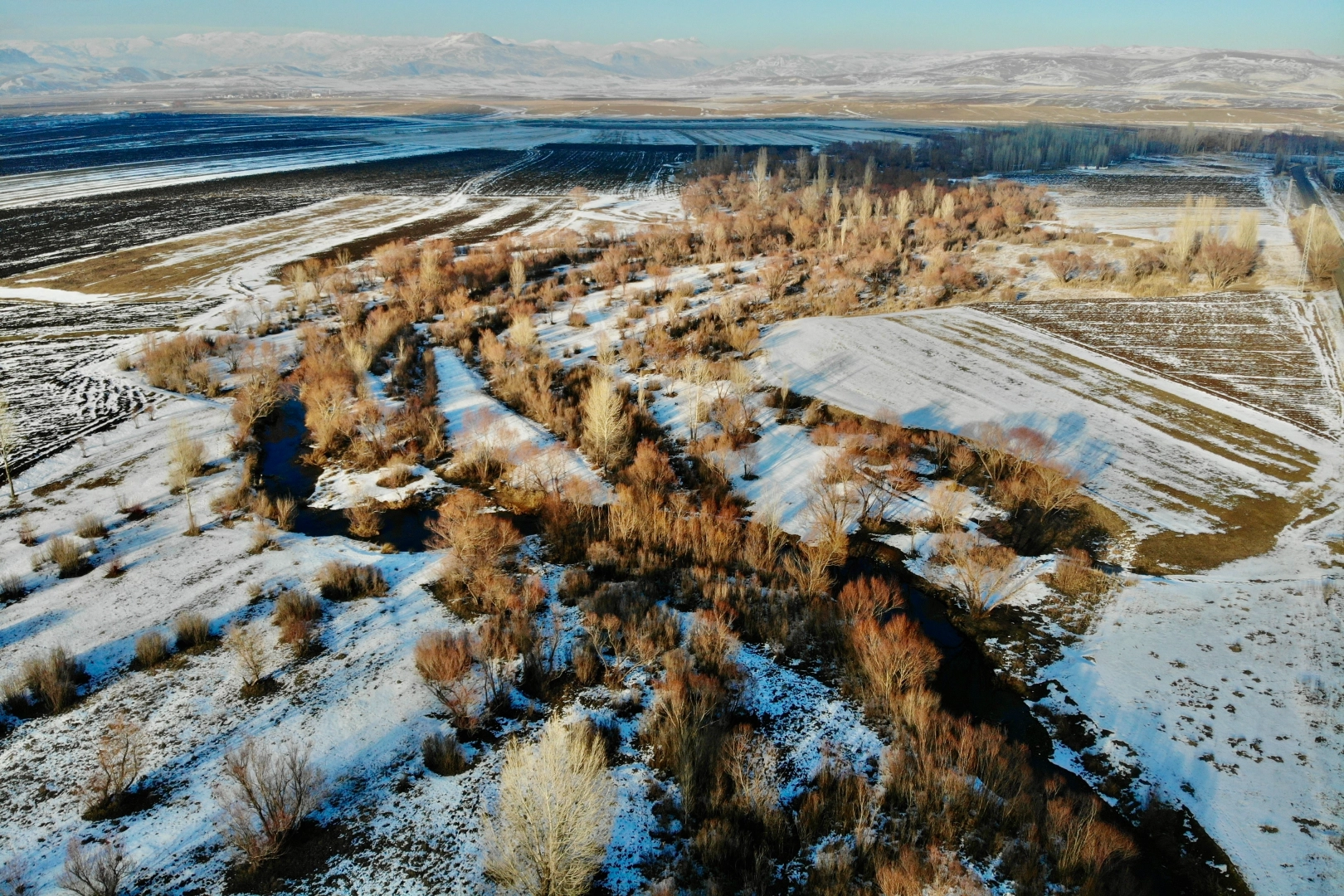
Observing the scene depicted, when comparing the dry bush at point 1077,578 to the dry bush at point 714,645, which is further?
the dry bush at point 1077,578

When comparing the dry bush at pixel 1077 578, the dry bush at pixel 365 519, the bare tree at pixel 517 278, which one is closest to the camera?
the dry bush at pixel 1077 578

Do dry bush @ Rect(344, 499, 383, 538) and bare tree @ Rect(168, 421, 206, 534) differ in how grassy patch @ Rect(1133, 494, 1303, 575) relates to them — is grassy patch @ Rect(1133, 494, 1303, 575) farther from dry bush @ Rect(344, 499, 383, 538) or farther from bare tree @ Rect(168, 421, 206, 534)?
bare tree @ Rect(168, 421, 206, 534)

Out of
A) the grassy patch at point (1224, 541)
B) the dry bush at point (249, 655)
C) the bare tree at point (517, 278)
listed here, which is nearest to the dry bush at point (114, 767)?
the dry bush at point (249, 655)

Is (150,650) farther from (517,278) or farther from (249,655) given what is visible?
(517,278)

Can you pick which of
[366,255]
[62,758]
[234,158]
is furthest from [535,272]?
[234,158]

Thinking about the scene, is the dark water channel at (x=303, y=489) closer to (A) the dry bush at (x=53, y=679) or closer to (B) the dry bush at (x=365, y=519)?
(B) the dry bush at (x=365, y=519)

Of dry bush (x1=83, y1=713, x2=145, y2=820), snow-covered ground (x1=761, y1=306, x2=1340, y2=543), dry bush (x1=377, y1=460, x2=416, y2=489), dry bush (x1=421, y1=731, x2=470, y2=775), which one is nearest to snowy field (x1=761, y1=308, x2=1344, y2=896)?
snow-covered ground (x1=761, y1=306, x2=1340, y2=543)
